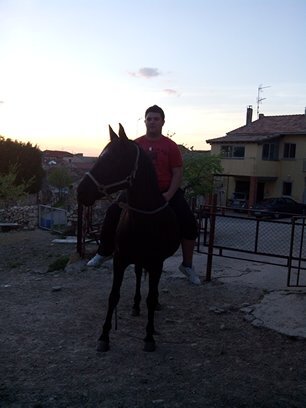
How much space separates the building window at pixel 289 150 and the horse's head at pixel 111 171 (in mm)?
34513

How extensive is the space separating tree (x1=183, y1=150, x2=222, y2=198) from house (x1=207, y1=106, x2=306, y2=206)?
15.4 metres

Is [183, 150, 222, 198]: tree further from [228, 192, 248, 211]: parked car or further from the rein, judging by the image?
[228, 192, 248, 211]: parked car

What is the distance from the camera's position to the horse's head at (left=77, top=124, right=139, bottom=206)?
4.45 m

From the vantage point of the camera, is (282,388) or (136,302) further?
(136,302)

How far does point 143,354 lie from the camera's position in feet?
16.5

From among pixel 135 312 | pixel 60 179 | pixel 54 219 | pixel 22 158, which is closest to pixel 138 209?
pixel 135 312

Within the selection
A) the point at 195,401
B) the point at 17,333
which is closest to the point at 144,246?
the point at 195,401

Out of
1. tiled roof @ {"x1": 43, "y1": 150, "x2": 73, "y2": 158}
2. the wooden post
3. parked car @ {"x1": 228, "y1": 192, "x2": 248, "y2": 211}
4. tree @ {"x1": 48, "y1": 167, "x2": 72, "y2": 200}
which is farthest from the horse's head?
tiled roof @ {"x1": 43, "y1": 150, "x2": 73, "y2": 158}

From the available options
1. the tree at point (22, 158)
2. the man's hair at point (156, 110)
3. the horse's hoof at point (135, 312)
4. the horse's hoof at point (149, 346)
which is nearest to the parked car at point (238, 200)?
the tree at point (22, 158)

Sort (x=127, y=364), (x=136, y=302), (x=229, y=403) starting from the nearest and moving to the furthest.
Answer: (x=229, y=403)
(x=127, y=364)
(x=136, y=302)

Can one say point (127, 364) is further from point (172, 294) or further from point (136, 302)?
point (172, 294)

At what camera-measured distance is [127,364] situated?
4.75 m

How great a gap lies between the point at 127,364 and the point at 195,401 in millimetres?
1012

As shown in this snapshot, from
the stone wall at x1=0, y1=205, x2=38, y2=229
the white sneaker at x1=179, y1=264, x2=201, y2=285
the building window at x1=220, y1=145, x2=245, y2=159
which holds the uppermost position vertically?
the building window at x1=220, y1=145, x2=245, y2=159
